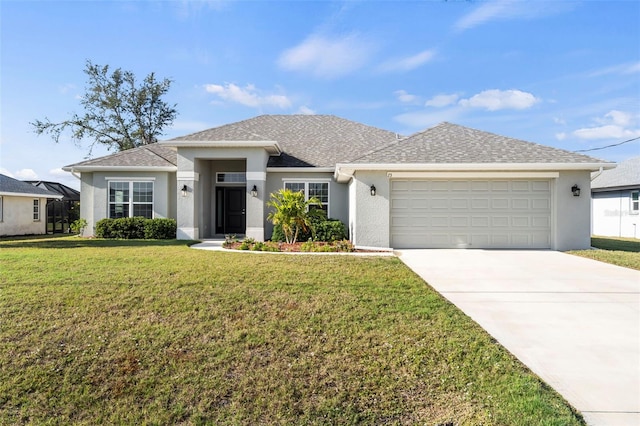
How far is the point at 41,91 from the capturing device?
39.5 feet

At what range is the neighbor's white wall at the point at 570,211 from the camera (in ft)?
37.5

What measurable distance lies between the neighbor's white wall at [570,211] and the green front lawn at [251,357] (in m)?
7.77

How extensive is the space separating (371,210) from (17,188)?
18671 millimetres

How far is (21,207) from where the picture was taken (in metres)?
18.2

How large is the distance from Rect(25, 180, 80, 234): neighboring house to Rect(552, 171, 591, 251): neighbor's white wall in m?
24.3

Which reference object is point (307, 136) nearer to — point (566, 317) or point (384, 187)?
point (384, 187)

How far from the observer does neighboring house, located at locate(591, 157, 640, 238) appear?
1939cm

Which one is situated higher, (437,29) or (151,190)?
(437,29)

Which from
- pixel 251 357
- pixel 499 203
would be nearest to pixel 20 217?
pixel 251 357

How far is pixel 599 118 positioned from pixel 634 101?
588 centimetres

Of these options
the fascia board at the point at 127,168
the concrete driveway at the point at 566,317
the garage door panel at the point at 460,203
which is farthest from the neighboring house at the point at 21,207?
the garage door panel at the point at 460,203

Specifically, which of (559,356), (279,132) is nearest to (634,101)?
(279,132)

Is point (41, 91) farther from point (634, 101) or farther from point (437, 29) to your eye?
point (634, 101)

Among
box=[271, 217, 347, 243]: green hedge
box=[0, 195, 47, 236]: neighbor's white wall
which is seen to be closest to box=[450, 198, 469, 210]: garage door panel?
box=[271, 217, 347, 243]: green hedge
